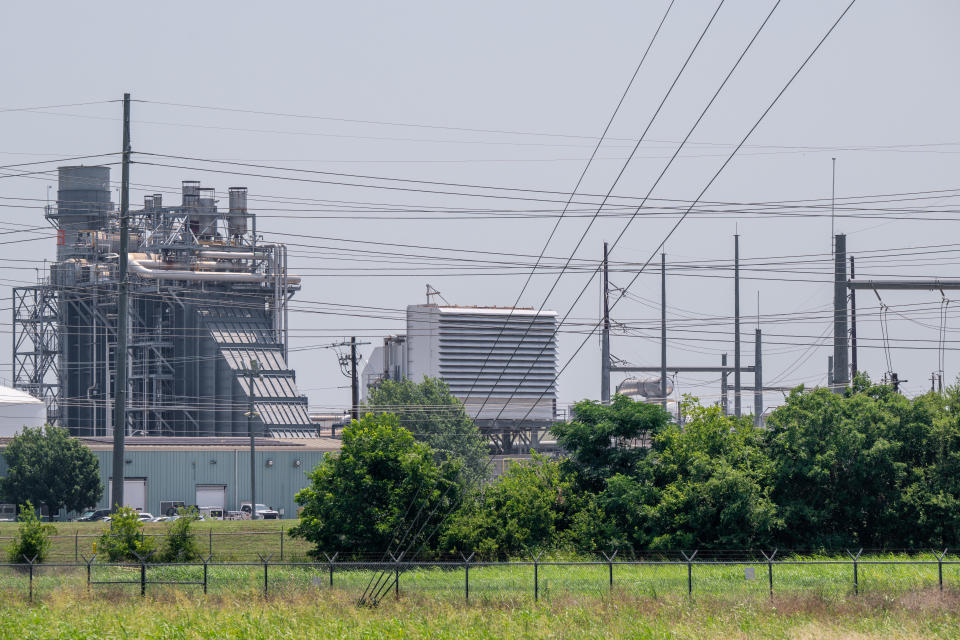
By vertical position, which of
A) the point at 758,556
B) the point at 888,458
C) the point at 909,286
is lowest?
the point at 758,556

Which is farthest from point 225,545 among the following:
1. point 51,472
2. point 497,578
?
point 51,472

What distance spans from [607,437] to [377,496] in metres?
9.69

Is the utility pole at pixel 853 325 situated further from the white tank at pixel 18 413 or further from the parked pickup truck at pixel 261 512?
the white tank at pixel 18 413

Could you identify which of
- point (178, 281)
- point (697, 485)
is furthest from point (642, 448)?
point (178, 281)

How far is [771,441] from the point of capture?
45219 millimetres

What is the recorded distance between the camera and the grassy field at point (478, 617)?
25.1 meters

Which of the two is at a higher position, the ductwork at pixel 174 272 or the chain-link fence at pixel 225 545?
the ductwork at pixel 174 272

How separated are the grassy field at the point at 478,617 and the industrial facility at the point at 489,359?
179 feet

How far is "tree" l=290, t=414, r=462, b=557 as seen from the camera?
40.2 meters

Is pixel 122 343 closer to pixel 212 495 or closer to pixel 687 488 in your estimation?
pixel 687 488

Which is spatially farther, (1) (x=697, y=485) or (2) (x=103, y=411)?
(2) (x=103, y=411)

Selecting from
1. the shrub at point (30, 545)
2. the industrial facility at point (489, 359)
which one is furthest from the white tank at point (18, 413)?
the shrub at point (30, 545)

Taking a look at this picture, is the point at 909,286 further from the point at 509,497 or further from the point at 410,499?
the point at 410,499

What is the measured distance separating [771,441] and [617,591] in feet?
54.0
